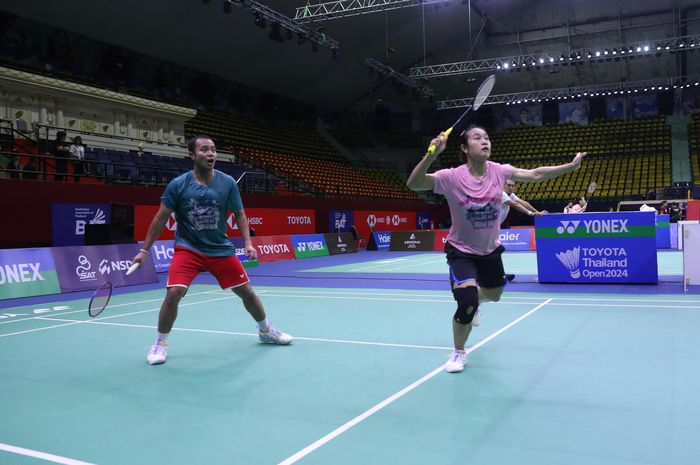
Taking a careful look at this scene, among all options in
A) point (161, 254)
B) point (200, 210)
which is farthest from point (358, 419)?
point (161, 254)

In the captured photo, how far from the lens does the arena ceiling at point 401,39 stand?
82.9 ft

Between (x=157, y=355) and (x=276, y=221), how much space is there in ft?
57.2

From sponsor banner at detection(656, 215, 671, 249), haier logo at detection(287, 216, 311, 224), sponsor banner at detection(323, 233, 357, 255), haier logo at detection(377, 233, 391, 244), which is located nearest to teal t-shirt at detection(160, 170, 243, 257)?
sponsor banner at detection(323, 233, 357, 255)

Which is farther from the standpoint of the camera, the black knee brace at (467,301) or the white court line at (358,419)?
the black knee brace at (467,301)

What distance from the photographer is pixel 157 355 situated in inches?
212

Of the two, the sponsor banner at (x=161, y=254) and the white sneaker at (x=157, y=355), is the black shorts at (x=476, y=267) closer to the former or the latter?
the white sneaker at (x=157, y=355)

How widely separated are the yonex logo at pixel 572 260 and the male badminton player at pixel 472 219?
6.63m

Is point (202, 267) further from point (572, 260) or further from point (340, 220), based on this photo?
point (340, 220)

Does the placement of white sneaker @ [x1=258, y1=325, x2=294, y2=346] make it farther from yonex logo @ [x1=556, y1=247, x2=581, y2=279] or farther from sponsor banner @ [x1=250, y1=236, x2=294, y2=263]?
sponsor banner @ [x1=250, y1=236, x2=294, y2=263]

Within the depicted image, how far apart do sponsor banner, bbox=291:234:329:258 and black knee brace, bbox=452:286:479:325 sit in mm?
15731

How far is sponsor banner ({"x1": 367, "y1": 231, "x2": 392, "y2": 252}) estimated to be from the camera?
82.8ft

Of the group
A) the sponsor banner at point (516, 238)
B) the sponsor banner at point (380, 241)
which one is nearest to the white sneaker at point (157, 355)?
the sponsor banner at point (516, 238)

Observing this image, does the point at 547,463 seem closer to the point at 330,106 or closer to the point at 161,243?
the point at 161,243

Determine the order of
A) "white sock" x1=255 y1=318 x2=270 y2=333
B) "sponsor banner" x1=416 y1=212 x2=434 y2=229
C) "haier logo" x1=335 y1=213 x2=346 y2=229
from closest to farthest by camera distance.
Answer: "white sock" x1=255 y1=318 x2=270 y2=333, "haier logo" x1=335 y1=213 x2=346 y2=229, "sponsor banner" x1=416 y1=212 x2=434 y2=229
